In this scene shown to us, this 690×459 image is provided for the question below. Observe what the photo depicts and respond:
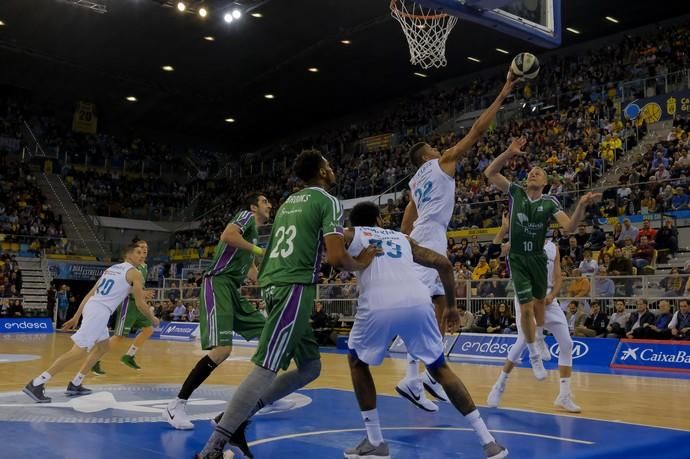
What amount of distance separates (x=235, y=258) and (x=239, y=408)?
2291 millimetres

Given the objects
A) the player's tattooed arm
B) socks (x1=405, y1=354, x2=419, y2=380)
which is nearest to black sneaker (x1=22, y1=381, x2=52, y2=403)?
socks (x1=405, y1=354, x2=419, y2=380)

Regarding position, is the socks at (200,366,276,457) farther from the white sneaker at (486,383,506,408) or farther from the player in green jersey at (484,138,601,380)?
the player in green jersey at (484,138,601,380)

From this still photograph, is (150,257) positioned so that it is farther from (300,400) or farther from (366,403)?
(366,403)

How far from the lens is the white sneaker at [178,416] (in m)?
5.57

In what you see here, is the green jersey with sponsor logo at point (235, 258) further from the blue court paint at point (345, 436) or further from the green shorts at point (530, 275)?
the green shorts at point (530, 275)

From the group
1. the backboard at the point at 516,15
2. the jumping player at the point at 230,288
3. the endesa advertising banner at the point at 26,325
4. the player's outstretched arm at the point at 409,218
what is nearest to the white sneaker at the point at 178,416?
the jumping player at the point at 230,288

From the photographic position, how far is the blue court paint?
4715 millimetres

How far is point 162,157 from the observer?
40000mm

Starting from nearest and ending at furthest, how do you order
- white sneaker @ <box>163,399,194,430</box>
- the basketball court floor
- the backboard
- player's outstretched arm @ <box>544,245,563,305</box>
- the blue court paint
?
the blue court paint → the basketball court floor → white sneaker @ <box>163,399,194,430</box> → player's outstretched arm @ <box>544,245,563,305</box> → the backboard

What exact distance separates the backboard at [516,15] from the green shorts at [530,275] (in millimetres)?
2904

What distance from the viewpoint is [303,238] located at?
182 inches

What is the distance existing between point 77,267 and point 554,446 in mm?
28991

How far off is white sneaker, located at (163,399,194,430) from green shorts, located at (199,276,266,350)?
592 mm

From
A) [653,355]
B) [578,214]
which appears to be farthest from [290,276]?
[653,355]
